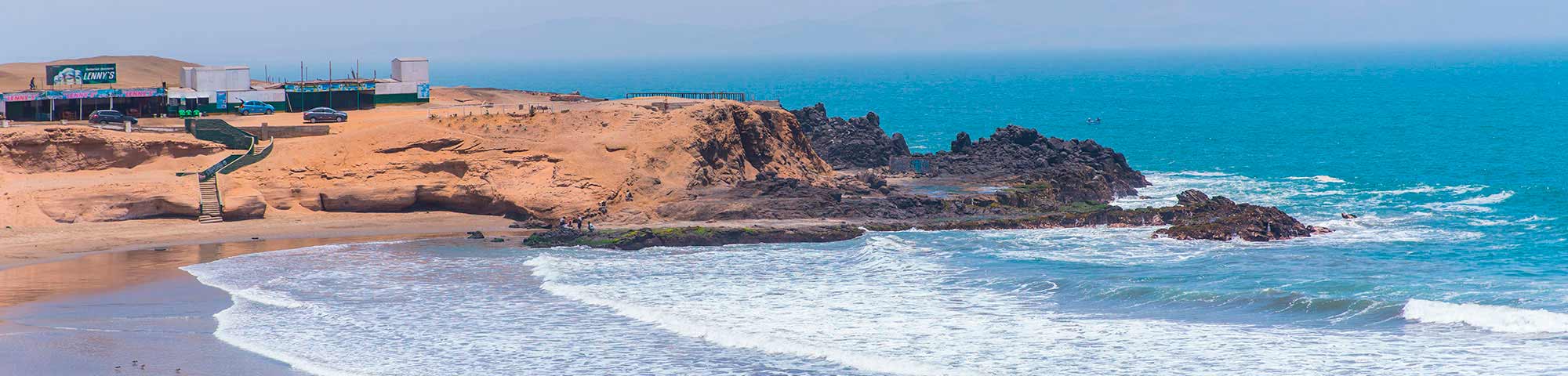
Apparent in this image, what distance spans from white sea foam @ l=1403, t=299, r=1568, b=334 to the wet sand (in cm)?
2545

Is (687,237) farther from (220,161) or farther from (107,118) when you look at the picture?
(107,118)

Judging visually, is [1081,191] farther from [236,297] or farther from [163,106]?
[163,106]

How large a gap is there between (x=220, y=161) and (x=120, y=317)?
62.6 ft

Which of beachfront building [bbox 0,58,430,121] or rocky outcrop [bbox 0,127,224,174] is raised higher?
beachfront building [bbox 0,58,430,121]

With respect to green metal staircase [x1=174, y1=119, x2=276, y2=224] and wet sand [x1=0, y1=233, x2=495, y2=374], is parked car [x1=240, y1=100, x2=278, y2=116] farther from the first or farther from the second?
wet sand [x1=0, y1=233, x2=495, y2=374]

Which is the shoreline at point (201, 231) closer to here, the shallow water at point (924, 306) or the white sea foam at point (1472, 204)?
the shallow water at point (924, 306)

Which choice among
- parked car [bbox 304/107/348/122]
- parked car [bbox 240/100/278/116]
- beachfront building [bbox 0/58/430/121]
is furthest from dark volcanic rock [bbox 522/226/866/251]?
beachfront building [bbox 0/58/430/121]

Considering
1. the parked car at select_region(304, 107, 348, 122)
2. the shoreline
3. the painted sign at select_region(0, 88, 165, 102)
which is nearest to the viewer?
the shoreline

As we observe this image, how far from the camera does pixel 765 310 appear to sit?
38.1m

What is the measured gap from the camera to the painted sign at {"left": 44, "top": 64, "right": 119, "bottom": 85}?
65938mm

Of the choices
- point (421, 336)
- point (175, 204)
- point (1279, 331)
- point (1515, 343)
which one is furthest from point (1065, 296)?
point (175, 204)

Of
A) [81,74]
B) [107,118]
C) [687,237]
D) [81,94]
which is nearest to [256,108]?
[107,118]

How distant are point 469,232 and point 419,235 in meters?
1.68

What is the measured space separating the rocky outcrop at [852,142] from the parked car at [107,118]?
29962 millimetres
